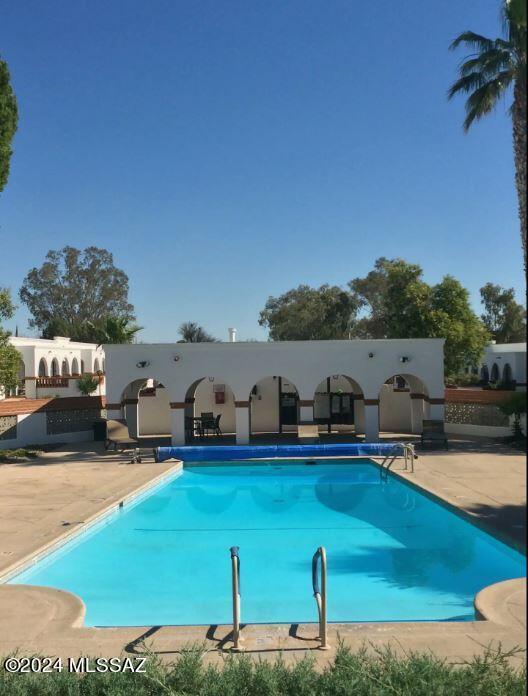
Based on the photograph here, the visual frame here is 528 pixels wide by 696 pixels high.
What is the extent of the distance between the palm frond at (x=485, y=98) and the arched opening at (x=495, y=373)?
26620 millimetres

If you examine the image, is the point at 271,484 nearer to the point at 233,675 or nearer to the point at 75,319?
the point at 233,675

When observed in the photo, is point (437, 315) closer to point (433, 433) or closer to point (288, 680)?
point (433, 433)

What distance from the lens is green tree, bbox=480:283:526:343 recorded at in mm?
52375

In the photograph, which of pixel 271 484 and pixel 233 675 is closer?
pixel 233 675

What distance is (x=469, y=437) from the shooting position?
2036 centimetres

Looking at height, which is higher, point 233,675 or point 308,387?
point 308,387

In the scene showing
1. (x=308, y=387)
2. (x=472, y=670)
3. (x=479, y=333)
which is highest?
(x=479, y=333)

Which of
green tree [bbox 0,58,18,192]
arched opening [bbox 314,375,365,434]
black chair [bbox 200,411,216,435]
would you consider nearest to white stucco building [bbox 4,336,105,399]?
Result: black chair [bbox 200,411,216,435]

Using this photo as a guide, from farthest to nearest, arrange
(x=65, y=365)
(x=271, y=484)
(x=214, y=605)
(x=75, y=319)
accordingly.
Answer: (x=75, y=319) → (x=65, y=365) → (x=271, y=484) → (x=214, y=605)

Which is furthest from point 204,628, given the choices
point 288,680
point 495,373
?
point 495,373

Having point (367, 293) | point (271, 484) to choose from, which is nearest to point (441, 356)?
point (271, 484)

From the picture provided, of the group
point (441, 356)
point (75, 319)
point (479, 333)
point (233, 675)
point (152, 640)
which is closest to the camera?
point (233, 675)

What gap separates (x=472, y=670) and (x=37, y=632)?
165 inches

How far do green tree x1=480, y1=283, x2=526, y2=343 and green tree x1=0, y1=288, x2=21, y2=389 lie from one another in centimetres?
4367
